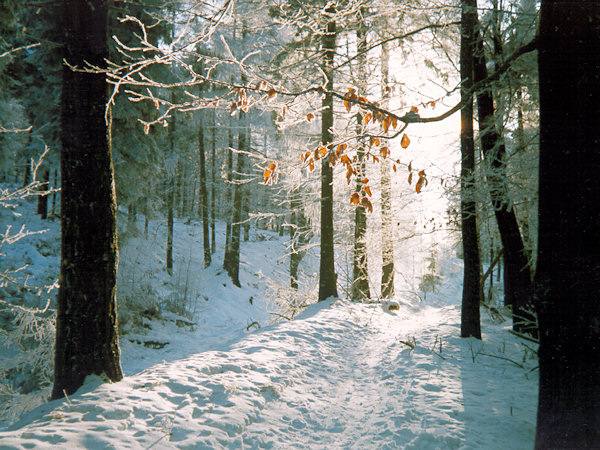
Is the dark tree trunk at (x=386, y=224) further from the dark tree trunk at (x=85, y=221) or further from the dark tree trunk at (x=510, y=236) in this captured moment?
the dark tree trunk at (x=85, y=221)

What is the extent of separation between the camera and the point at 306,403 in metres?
4.15

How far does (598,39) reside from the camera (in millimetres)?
2389

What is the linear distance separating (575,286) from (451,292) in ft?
93.3

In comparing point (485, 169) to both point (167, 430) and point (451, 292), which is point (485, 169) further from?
point (451, 292)

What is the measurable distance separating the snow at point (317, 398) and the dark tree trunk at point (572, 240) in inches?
37.6

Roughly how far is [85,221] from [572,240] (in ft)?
15.6

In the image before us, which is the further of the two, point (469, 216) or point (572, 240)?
point (469, 216)

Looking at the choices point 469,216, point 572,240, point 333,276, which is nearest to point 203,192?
point 333,276

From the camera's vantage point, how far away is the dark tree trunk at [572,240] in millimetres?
2334

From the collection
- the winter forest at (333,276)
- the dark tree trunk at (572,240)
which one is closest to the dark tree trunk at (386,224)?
the winter forest at (333,276)

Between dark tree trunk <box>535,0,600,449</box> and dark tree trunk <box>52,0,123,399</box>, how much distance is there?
4431 millimetres

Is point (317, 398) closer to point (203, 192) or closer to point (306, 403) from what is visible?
point (306, 403)

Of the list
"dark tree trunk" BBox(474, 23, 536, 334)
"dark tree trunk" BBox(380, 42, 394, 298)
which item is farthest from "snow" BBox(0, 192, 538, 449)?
"dark tree trunk" BBox(380, 42, 394, 298)

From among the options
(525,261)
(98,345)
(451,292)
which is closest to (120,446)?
(98,345)
